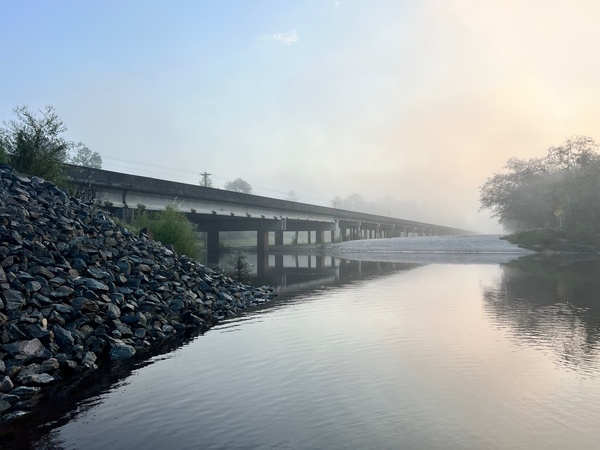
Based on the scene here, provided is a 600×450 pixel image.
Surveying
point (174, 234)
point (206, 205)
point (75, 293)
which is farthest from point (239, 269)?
point (75, 293)

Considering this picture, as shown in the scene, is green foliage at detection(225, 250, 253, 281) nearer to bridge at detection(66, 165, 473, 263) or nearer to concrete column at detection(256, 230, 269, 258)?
bridge at detection(66, 165, 473, 263)

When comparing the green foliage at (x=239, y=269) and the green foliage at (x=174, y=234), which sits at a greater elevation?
the green foliage at (x=174, y=234)

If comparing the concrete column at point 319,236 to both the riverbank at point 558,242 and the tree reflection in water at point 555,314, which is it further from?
the tree reflection in water at point 555,314

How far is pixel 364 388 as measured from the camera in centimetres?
1011

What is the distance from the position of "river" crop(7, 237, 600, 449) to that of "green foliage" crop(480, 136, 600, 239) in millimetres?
66162

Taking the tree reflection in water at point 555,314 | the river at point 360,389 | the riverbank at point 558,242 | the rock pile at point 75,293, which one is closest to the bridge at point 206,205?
the rock pile at point 75,293

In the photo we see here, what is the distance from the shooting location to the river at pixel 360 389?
786 centimetres

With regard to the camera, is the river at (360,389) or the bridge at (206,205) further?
the bridge at (206,205)

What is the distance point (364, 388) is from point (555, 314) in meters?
12.4

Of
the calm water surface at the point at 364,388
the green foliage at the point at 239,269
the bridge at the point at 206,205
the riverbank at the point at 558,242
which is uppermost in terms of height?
the bridge at the point at 206,205

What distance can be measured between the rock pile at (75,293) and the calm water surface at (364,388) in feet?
5.59

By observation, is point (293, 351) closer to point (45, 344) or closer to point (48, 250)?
point (45, 344)

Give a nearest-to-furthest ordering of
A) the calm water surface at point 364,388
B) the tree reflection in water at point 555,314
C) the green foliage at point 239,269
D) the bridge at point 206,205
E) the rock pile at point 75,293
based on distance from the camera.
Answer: the calm water surface at point 364,388 < the rock pile at point 75,293 < the tree reflection in water at point 555,314 < the green foliage at point 239,269 < the bridge at point 206,205

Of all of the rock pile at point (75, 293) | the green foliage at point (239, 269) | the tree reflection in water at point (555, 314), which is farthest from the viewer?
the green foliage at point (239, 269)
